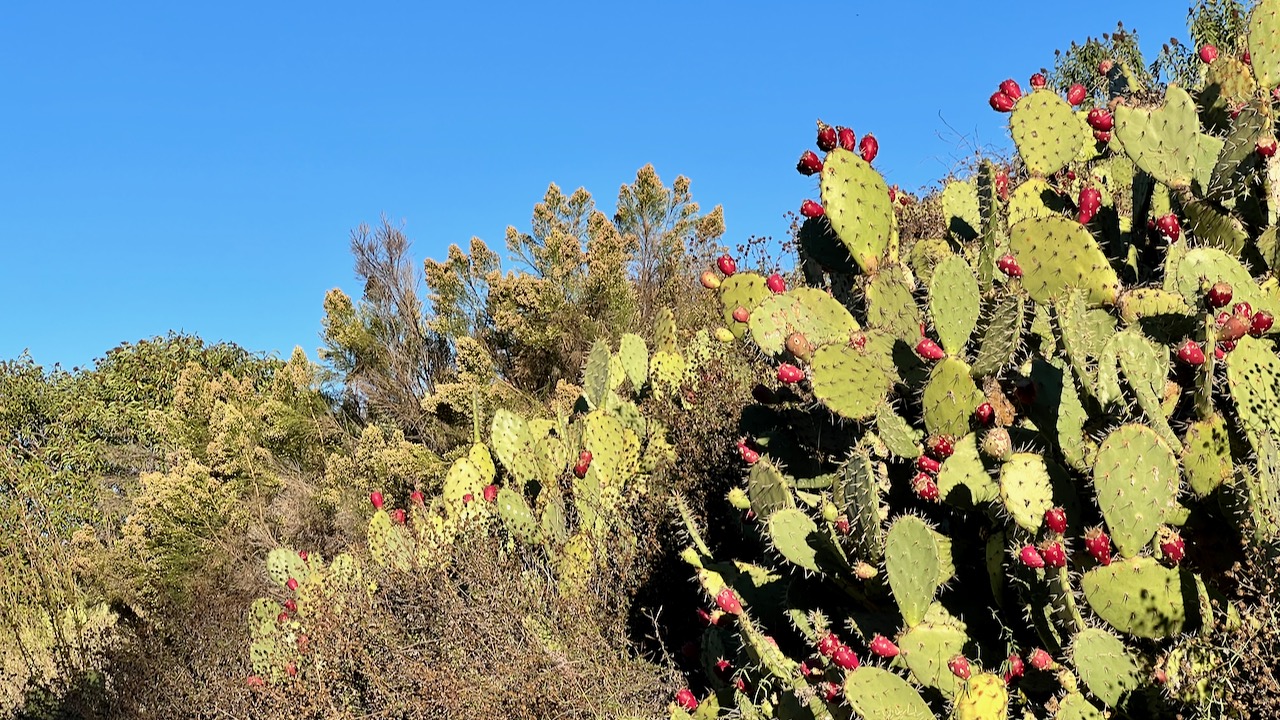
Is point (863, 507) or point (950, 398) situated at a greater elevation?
point (950, 398)

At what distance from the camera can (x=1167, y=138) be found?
363 centimetres

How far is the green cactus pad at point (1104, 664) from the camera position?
298cm

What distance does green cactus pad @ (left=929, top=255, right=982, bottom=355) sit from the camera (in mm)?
3385

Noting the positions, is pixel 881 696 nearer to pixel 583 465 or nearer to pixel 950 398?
pixel 950 398

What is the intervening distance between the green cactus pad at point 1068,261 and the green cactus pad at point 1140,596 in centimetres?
86

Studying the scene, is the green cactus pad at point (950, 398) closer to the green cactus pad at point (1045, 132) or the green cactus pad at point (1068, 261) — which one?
the green cactus pad at point (1068, 261)

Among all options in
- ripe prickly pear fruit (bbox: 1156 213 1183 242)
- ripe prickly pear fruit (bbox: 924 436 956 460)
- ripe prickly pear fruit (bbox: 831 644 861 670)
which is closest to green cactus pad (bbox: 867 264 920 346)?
ripe prickly pear fruit (bbox: 924 436 956 460)

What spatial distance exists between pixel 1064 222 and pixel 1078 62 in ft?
23.3

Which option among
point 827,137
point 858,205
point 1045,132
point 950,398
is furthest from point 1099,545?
point 1045,132

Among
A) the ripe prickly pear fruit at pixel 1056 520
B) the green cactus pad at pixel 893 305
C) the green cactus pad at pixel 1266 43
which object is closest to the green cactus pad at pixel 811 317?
the green cactus pad at pixel 893 305

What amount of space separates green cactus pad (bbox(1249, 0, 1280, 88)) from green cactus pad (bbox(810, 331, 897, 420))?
62.5 inches

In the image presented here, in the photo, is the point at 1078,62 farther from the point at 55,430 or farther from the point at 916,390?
the point at 55,430

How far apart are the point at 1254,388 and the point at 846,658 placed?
4.41 feet

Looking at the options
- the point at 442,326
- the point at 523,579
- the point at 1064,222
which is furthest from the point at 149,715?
the point at 442,326
